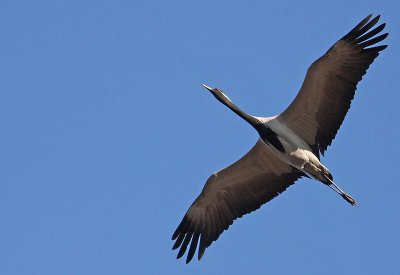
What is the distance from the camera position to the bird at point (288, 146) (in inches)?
→ 970

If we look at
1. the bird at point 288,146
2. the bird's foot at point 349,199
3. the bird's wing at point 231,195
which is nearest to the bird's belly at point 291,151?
the bird at point 288,146

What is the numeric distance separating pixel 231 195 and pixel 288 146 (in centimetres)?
236

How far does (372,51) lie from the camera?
24625 millimetres

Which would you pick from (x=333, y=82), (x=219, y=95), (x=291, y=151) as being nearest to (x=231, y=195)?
(x=291, y=151)

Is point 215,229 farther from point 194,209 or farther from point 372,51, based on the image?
point 372,51

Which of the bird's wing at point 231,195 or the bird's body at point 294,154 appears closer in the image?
the bird's body at point 294,154

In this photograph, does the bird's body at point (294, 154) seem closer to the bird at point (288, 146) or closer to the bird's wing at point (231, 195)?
the bird at point (288, 146)

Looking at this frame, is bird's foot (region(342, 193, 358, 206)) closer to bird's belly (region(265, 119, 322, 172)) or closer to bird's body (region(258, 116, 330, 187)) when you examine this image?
bird's body (region(258, 116, 330, 187))

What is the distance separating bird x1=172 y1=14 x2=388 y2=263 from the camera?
24641 millimetres

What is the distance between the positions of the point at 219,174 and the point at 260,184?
3.58 feet

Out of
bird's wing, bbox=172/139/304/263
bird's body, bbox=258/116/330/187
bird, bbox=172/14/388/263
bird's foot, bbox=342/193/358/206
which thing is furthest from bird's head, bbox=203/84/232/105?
bird's foot, bbox=342/193/358/206

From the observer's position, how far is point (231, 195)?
2641 centimetres

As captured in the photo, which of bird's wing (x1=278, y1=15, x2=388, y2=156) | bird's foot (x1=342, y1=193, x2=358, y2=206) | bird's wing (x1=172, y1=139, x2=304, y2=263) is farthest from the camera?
bird's wing (x1=172, y1=139, x2=304, y2=263)

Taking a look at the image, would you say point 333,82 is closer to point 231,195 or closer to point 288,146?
point 288,146
